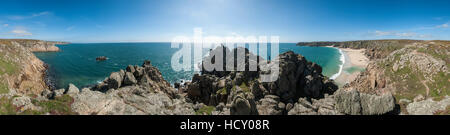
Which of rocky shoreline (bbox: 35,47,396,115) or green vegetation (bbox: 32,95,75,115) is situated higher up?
green vegetation (bbox: 32,95,75,115)

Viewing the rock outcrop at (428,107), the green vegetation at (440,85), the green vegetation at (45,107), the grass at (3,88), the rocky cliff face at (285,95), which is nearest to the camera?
the green vegetation at (45,107)

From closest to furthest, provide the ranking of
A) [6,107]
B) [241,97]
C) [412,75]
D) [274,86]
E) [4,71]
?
1. [6,107]
2. [241,97]
3. [412,75]
4. [274,86]
5. [4,71]

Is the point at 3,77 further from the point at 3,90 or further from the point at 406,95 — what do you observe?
the point at 406,95

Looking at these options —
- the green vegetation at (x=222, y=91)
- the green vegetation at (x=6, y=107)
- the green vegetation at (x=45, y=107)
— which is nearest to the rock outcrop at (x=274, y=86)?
the green vegetation at (x=222, y=91)

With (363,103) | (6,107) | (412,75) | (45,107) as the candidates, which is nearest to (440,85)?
(412,75)

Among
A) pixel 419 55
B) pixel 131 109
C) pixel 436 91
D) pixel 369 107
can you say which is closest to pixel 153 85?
pixel 131 109

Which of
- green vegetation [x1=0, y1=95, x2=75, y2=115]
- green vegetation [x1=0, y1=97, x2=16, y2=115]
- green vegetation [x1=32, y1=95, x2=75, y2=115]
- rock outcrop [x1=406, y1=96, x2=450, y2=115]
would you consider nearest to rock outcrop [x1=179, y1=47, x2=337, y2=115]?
rock outcrop [x1=406, y1=96, x2=450, y2=115]

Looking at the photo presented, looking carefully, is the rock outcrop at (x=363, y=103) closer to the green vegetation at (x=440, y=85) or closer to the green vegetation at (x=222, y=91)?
the green vegetation at (x=440, y=85)

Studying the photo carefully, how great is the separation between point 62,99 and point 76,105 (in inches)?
76.6

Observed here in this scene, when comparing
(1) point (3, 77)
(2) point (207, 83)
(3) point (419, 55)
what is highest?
(3) point (419, 55)

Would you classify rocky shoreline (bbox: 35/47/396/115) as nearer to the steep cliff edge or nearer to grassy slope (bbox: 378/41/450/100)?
the steep cliff edge

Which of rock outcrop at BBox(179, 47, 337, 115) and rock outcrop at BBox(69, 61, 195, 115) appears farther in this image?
rock outcrop at BBox(179, 47, 337, 115)

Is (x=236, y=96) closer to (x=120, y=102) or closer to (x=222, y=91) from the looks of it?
(x=120, y=102)

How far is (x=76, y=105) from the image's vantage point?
701 inches
